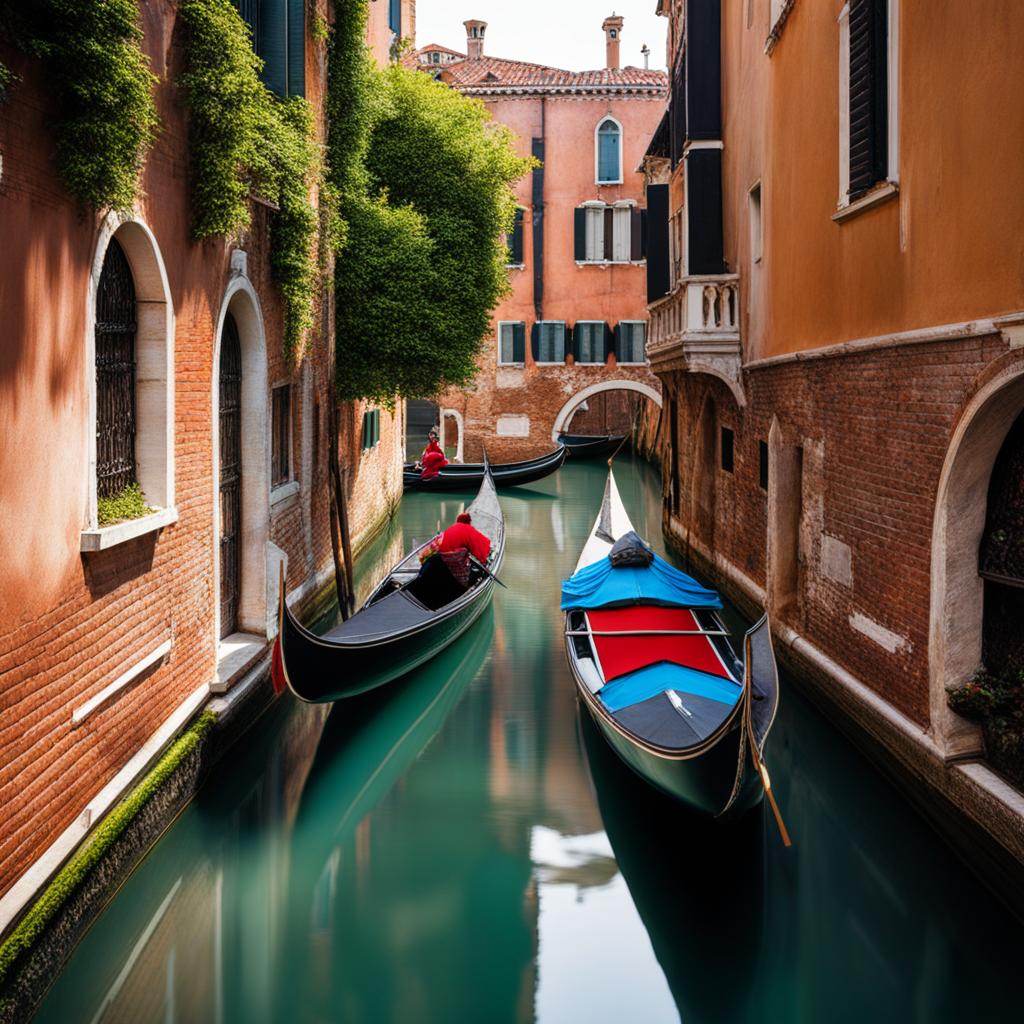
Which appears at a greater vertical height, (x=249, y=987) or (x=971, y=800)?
(x=971, y=800)

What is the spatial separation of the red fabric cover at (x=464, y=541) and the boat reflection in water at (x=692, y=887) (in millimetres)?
3263

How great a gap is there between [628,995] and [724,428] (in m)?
6.49

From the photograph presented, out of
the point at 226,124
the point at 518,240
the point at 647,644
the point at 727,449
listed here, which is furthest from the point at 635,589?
the point at 518,240

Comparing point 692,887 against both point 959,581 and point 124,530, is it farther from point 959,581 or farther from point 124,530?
point 124,530

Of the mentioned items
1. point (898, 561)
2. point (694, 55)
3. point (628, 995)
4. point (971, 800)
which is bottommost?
point (628, 995)

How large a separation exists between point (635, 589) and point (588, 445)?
15111 mm

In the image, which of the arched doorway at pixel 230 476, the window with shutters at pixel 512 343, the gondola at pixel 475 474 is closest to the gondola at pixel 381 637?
the arched doorway at pixel 230 476

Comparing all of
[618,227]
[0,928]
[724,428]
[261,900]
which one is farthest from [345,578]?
[618,227]

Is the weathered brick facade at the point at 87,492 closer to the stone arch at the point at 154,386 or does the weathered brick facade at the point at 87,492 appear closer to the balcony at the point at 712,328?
the stone arch at the point at 154,386

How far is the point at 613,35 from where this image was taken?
73.4 ft

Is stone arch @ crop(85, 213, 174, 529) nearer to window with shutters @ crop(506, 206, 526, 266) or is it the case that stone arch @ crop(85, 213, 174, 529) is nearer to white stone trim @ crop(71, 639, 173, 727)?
white stone trim @ crop(71, 639, 173, 727)

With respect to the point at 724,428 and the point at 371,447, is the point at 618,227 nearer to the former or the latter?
the point at 371,447

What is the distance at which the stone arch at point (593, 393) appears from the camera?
67.7 feet

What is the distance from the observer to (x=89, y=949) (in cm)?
344
